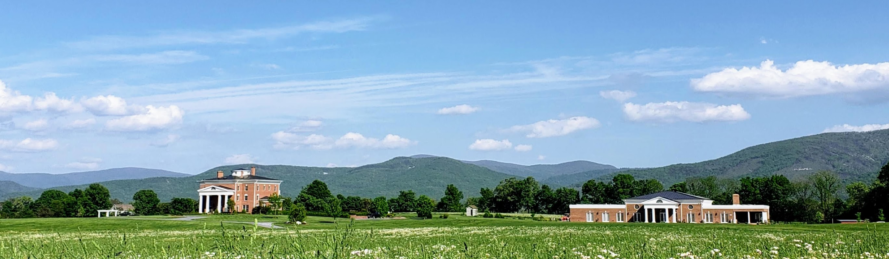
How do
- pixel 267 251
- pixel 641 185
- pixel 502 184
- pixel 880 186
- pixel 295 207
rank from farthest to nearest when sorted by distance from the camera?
pixel 502 184, pixel 641 185, pixel 880 186, pixel 295 207, pixel 267 251

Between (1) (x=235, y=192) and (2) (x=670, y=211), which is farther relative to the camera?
(1) (x=235, y=192)

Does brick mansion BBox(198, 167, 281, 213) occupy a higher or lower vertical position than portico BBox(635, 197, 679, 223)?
higher

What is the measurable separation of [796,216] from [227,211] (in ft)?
349

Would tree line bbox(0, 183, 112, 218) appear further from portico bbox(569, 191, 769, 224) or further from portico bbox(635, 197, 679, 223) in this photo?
portico bbox(635, 197, 679, 223)

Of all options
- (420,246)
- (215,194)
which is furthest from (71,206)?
(420,246)

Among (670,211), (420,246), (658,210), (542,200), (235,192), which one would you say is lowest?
(670,211)

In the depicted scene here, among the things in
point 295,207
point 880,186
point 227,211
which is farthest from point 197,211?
point 880,186

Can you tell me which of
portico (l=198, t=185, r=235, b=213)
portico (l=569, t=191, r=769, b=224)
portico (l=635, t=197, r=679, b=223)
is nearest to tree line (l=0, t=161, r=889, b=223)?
portico (l=198, t=185, r=235, b=213)

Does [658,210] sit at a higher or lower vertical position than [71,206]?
lower

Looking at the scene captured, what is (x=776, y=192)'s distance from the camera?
123625 mm

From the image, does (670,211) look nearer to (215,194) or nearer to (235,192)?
(235,192)

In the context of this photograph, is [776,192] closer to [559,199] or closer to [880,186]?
[880,186]

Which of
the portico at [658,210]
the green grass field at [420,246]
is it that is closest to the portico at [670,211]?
the portico at [658,210]

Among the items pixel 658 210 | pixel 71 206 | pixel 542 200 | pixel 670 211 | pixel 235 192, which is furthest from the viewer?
pixel 542 200
